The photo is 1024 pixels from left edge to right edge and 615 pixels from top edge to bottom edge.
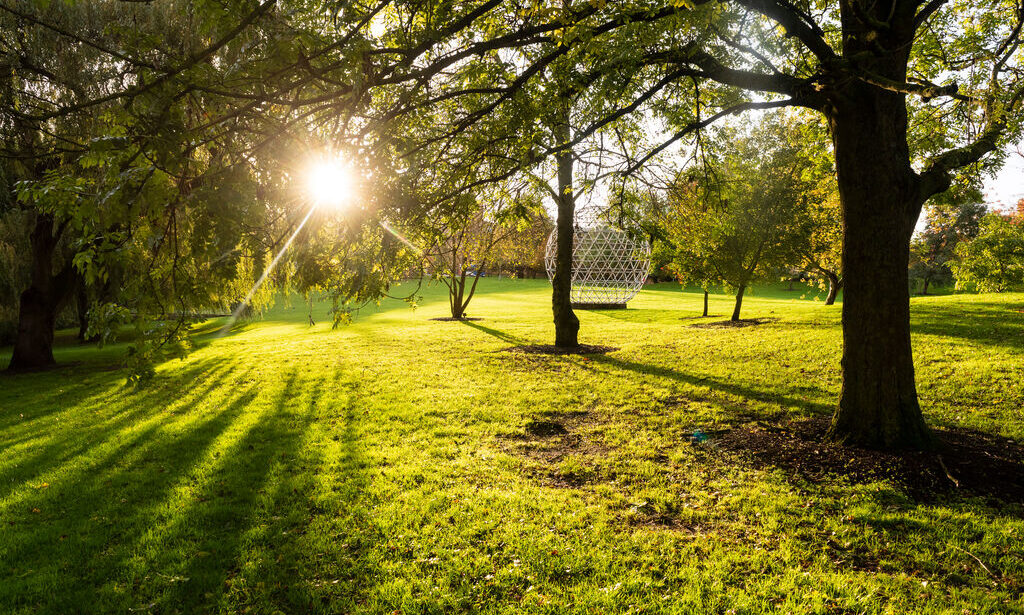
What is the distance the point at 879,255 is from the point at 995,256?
58.1 ft

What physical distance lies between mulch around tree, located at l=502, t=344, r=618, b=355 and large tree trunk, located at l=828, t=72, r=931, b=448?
873 cm

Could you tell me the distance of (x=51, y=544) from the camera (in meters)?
4.99

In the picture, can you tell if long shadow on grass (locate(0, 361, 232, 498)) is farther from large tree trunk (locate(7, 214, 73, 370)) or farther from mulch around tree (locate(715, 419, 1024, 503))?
mulch around tree (locate(715, 419, 1024, 503))

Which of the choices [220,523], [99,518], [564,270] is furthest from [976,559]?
[564,270]

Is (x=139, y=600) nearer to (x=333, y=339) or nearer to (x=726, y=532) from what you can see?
(x=726, y=532)

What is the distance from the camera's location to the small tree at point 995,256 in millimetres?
17781

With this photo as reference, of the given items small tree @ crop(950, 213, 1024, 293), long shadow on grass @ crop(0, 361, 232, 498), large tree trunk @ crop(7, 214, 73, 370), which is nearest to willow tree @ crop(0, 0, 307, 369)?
long shadow on grass @ crop(0, 361, 232, 498)

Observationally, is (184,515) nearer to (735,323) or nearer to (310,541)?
(310,541)

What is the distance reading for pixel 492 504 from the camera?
220 inches

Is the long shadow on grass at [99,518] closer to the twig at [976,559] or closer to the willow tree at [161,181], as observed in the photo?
the willow tree at [161,181]

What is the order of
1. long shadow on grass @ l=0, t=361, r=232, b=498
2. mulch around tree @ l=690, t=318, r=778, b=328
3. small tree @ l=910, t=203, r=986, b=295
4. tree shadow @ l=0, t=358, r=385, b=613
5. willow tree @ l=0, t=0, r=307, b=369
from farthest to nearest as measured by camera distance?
small tree @ l=910, t=203, r=986, b=295, mulch around tree @ l=690, t=318, r=778, b=328, long shadow on grass @ l=0, t=361, r=232, b=498, tree shadow @ l=0, t=358, r=385, b=613, willow tree @ l=0, t=0, r=307, b=369

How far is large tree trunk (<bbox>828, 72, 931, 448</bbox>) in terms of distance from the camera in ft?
19.6

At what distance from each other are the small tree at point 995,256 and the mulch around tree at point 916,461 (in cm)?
1622

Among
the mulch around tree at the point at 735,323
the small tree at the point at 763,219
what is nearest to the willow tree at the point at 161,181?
the small tree at the point at 763,219
